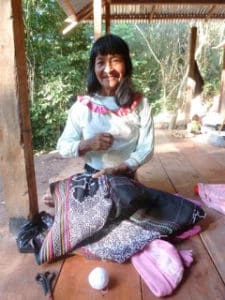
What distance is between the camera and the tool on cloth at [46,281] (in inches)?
36.8

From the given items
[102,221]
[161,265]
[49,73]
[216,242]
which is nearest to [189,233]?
[216,242]

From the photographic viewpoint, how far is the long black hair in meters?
1.32

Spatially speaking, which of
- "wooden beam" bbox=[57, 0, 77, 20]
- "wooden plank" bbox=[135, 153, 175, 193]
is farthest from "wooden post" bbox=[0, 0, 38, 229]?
"wooden beam" bbox=[57, 0, 77, 20]

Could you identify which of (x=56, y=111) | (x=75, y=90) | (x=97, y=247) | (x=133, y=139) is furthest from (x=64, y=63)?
(x=97, y=247)

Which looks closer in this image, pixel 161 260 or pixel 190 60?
pixel 161 260

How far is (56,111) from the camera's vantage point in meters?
5.26

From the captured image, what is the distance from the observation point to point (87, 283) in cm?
98

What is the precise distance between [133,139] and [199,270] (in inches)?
23.9

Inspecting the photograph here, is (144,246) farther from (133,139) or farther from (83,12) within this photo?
(83,12)

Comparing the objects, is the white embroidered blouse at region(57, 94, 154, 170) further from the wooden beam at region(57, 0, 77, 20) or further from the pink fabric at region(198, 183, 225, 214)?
the wooden beam at region(57, 0, 77, 20)

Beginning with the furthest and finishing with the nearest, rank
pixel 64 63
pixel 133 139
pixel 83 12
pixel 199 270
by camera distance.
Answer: pixel 64 63
pixel 83 12
pixel 133 139
pixel 199 270

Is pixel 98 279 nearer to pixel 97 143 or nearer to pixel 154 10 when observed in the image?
pixel 97 143

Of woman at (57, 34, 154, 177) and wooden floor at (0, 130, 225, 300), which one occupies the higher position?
woman at (57, 34, 154, 177)

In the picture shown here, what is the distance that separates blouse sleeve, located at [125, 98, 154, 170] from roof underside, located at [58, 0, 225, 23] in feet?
6.77
